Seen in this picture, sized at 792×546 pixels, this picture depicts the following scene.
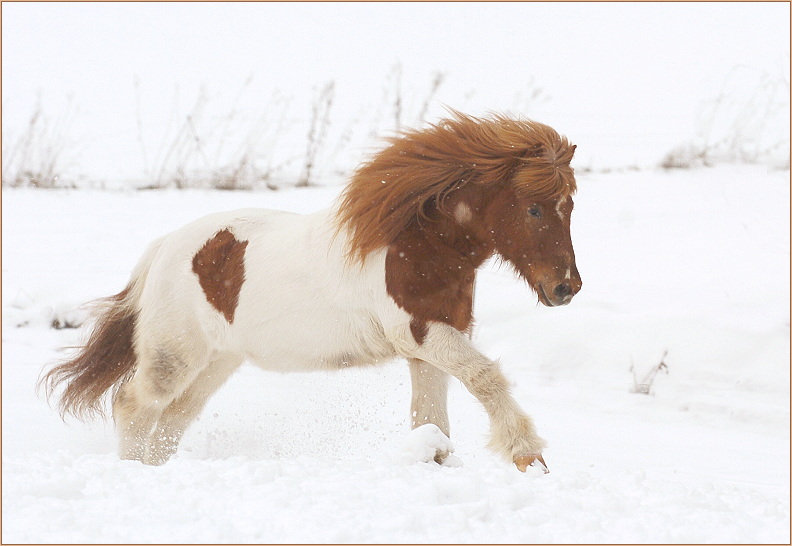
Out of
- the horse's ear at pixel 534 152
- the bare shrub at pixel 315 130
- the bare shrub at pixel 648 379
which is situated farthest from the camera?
the bare shrub at pixel 315 130

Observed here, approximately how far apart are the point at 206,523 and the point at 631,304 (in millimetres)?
4364

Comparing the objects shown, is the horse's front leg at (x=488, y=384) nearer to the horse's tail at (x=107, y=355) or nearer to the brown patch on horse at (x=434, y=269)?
the brown patch on horse at (x=434, y=269)

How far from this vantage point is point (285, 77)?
947cm

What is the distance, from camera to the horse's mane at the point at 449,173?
345cm

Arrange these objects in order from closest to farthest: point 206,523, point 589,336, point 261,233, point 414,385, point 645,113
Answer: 1. point 206,523
2. point 414,385
3. point 261,233
4. point 589,336
5. point 645,113

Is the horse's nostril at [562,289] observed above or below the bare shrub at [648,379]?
above

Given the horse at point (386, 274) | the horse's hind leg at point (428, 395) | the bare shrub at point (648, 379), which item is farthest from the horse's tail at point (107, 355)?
the bare shrub at point (648, 379)

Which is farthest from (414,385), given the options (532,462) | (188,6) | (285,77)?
(188,6)

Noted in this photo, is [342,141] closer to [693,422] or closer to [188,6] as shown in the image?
[188,6]

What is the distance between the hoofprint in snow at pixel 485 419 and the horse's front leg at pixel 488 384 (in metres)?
0.10

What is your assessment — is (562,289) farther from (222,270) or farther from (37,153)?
(37,153)

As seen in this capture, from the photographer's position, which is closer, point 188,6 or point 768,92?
point 768,92

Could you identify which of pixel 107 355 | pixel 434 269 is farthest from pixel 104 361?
pixel 434 269

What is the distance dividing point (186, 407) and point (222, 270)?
2.69 feet
